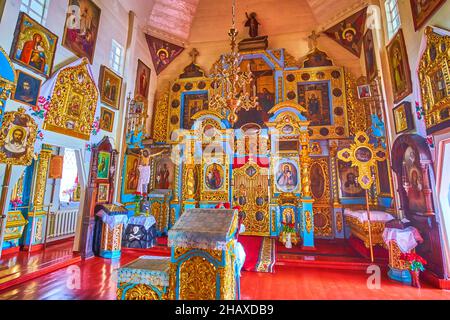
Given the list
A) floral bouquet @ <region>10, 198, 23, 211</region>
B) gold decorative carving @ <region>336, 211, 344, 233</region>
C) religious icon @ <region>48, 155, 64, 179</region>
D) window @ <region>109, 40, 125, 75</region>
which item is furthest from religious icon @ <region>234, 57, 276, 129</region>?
floral bouquet @ <region>10, 198, 23, 211</region>

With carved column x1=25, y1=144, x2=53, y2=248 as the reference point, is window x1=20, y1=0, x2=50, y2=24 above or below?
above

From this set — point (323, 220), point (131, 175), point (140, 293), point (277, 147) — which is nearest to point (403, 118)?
point (277, 147)

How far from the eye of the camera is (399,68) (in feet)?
15.4

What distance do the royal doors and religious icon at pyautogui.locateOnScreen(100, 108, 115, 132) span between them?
172 inches

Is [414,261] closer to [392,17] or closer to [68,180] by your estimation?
[392,17]

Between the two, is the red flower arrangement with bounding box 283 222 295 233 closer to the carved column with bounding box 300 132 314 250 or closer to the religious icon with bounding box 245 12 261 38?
the carved column with bounding box 300 132 314 250

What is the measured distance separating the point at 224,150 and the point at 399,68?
5363 millimetres

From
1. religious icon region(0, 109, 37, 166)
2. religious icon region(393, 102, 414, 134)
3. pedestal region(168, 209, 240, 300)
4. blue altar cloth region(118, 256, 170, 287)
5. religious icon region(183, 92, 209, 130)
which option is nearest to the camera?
pedestal region(168, 209, 240, 300)

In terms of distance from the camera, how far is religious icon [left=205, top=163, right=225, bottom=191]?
26.0 ft

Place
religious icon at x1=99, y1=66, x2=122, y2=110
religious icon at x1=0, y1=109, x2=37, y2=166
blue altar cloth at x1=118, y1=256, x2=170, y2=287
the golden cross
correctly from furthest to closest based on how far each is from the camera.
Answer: the golden cross → religious icon at x1=99, y1=66, x2=122, y2=110 → religious icon at x1=0, y1=109, x2=37, y2=166 → blue altar cloth at x1=118, y1=256, x2=170, y2=287

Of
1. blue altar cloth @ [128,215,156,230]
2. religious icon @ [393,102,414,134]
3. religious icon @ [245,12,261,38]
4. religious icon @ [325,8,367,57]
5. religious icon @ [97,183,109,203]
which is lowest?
blue altar cloth @ [128,215,156,230]

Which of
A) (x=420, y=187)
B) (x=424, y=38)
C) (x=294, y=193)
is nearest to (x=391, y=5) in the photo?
(x=424, y=38)

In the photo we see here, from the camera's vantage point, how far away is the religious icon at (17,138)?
3797 mm

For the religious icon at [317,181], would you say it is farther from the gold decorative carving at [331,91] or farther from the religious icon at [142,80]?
the religious icon at [142,80]
